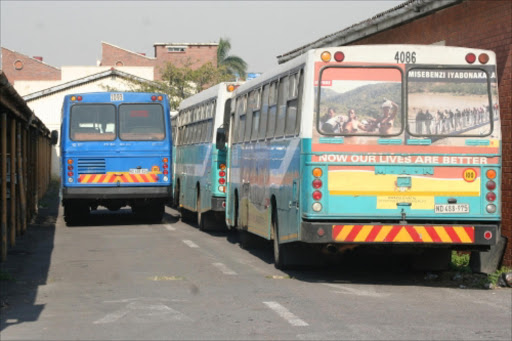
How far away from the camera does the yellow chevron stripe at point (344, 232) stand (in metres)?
12.2

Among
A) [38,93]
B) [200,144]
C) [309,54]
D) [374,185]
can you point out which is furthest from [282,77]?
[38,93]

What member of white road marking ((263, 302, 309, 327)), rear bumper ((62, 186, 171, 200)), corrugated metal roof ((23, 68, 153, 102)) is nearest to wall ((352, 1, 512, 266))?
white road marking ((263, 302, 309, 327))

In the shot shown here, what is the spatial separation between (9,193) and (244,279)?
669 centimetres

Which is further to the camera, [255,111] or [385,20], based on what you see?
[385,20]

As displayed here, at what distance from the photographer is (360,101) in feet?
40.5

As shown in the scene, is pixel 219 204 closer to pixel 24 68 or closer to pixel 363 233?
pixel 363 233

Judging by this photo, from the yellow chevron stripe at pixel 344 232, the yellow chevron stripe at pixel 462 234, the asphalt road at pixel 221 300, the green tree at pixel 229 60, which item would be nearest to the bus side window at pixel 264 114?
the asphalt road at pixel 221 300

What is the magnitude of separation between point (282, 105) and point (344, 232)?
2.44m

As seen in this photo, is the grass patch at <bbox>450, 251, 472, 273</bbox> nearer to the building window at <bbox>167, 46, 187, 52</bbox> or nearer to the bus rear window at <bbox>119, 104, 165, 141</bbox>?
the bus rear window at <bbox>119, 104, 165, 141</bbox>

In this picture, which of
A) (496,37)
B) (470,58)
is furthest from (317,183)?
(496,37)

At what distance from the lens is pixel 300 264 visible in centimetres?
1397

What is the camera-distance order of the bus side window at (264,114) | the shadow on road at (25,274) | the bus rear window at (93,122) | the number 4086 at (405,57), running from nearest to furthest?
the shadow on road at (25,274) < the number 4086 at (405,57) < the bus side window at (264,114) < the bus rear window at (93,122)

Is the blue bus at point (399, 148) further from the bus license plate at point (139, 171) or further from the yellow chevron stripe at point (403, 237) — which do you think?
the bus license plate at point (139, 171)

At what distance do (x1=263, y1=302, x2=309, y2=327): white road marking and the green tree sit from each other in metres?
84.8
